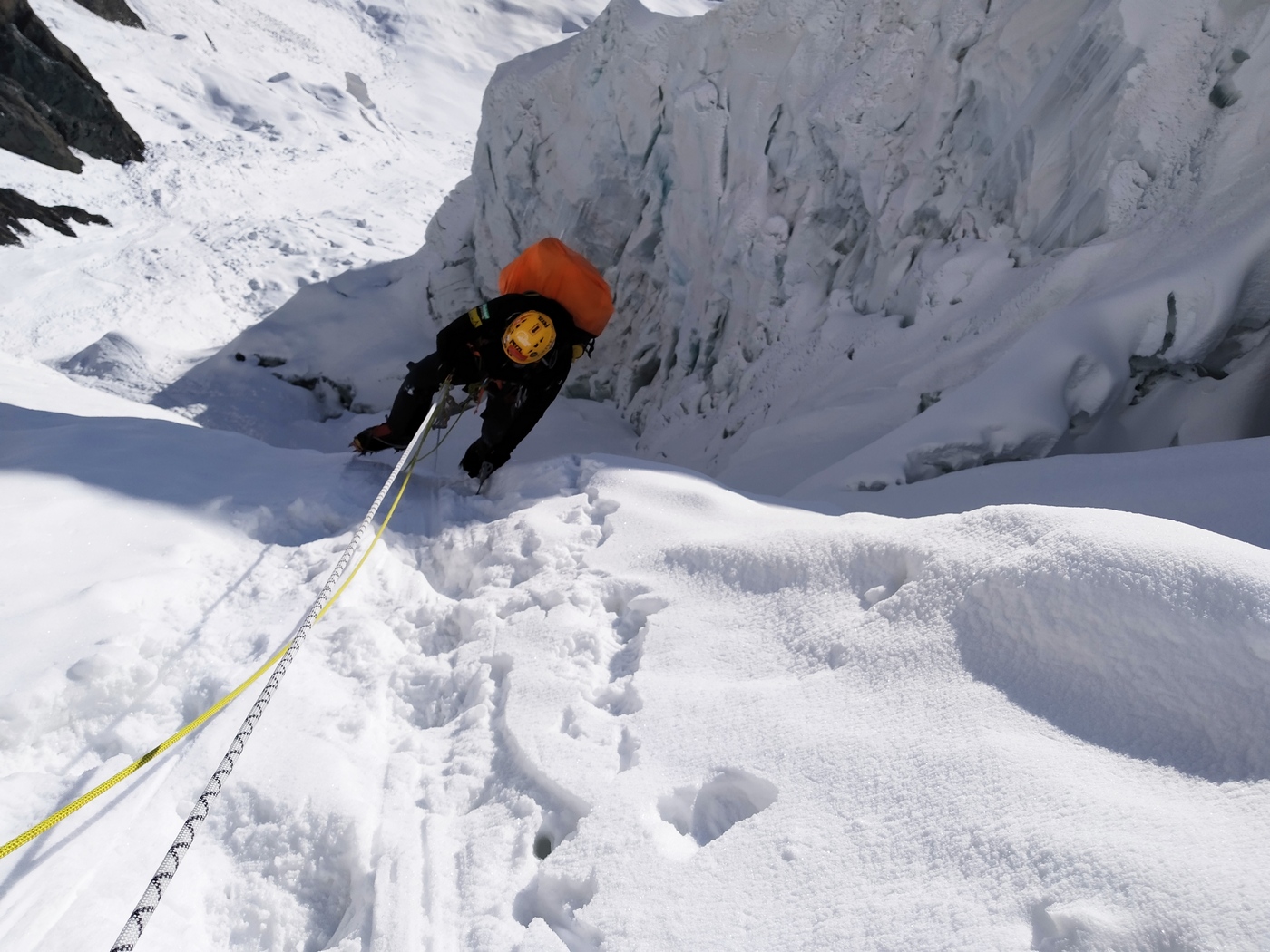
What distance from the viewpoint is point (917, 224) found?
3.84m

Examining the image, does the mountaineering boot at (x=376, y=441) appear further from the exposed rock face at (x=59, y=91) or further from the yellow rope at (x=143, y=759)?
the exposed rock face at (x=59, y=91)

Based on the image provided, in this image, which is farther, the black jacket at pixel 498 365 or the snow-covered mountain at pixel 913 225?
the black jacket at pixel 498 365

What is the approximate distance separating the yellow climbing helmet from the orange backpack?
350mm

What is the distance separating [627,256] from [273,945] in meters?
5.33

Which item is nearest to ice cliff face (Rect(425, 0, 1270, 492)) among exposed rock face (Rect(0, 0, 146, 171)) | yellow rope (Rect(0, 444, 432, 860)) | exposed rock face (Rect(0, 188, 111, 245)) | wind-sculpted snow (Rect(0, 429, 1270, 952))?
wind-sculpted snow (Rect(0, 429, 1270, 952))

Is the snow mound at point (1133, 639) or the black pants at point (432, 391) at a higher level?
the snow mound at point (1133, 639)

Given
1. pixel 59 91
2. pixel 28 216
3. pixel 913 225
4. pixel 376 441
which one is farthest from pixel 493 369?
pixel 59 91

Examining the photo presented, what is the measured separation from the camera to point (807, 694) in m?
1.57

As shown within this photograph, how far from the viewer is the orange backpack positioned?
405 cm

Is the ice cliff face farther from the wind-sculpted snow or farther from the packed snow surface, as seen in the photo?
the wind-sculpted snow

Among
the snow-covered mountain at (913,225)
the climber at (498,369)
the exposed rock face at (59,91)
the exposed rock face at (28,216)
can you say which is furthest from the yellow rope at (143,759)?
the exposed rock face at (59,91)

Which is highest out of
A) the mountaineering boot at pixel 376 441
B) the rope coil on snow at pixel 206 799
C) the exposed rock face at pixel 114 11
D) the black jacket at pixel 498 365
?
the rope coil on snow at pixel 206 799

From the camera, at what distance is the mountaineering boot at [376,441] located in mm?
3645

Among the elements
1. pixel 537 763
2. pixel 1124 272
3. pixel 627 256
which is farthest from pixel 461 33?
pixel 537 763
